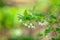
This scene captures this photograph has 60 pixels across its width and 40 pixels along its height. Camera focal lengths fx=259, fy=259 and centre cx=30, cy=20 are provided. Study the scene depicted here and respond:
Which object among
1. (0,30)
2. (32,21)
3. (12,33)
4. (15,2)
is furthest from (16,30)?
(32,21)

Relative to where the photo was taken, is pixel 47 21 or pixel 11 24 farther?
pixel 11 24

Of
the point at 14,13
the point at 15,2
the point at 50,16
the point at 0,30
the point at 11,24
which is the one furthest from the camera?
the point at 15,2

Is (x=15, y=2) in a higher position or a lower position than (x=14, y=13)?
higher


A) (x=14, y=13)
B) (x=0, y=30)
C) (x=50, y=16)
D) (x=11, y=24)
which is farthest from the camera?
(x=0, y=30)

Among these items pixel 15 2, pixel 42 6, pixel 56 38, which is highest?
pixel 15 2

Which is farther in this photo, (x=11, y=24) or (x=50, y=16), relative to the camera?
(x=11, y=24)

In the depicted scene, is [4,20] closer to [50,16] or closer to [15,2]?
[15,2]

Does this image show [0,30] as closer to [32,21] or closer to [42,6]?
[42,6]

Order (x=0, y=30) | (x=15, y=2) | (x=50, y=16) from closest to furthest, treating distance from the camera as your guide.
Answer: (x=50, y=16) < (x=0, y=30) < (x=15, y=2)

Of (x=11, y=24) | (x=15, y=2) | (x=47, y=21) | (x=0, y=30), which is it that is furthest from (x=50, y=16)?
(x=15, y=2)
